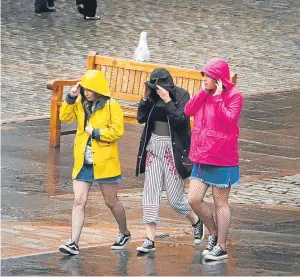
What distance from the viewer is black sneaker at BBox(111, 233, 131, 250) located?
9.80 meters

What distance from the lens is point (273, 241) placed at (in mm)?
10125

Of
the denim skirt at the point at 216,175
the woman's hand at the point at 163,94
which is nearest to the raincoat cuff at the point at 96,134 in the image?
the woman's hand at the point at 163,94

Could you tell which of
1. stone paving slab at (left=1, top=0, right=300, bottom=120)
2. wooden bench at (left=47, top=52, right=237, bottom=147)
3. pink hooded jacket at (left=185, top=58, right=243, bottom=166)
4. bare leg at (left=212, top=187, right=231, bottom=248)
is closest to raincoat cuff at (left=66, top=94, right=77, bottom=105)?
pink hooded jacket at (left=185, top=58, right=243, bottom=166)

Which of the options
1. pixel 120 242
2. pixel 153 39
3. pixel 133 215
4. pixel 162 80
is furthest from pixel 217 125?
pixel 153 39

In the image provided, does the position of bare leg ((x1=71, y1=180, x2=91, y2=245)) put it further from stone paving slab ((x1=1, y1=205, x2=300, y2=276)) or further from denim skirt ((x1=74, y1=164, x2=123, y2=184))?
stone paving slab ((x1=1, y1=205, x2=300, y2=276))

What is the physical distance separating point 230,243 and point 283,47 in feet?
50.3

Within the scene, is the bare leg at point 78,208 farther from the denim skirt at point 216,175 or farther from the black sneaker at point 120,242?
the denim skirt at point 216,175

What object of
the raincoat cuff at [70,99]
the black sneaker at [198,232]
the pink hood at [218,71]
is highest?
the pink hood at [218,71]

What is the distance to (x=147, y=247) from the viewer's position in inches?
380

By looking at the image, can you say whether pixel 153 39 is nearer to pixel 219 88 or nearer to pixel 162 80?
pixel 162 80

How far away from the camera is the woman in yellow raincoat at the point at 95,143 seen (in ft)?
31.9

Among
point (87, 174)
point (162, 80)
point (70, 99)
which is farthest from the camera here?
point (162, 80)

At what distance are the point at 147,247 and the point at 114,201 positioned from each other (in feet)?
1.72

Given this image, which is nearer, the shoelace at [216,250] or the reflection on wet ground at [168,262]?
the reflection on wet ground at [168,262]
